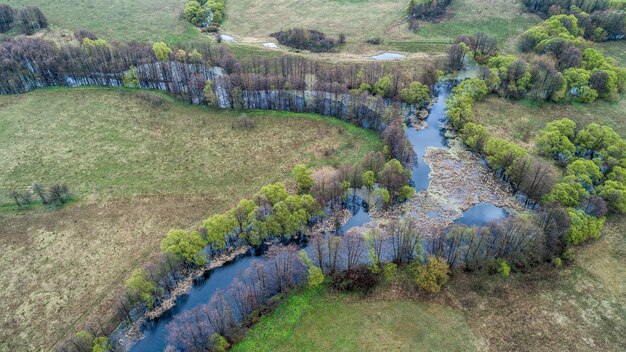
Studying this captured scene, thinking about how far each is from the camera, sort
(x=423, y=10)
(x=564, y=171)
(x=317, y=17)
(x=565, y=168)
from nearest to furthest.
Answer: (x=564, y=171)
(x=565, y=168)
(x=423, y=10)
(x=317, y=17)

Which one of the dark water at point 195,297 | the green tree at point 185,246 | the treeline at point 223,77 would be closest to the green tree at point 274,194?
the dark water at point 195,297

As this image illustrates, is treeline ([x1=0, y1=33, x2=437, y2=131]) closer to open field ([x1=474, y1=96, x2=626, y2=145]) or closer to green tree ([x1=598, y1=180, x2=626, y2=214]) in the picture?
open field ([x1=474, y1=96, x2=626, y2=145])

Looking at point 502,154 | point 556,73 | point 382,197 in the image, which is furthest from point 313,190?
point 556,73

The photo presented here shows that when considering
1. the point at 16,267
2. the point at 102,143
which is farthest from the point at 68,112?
the point at 16,267

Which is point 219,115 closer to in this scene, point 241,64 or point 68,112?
point 241,64

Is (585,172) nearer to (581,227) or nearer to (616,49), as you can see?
(581,227)

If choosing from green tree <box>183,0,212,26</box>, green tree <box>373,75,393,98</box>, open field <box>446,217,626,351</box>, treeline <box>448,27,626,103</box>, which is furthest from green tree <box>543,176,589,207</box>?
green tree <box>183,0,212,26</box>
